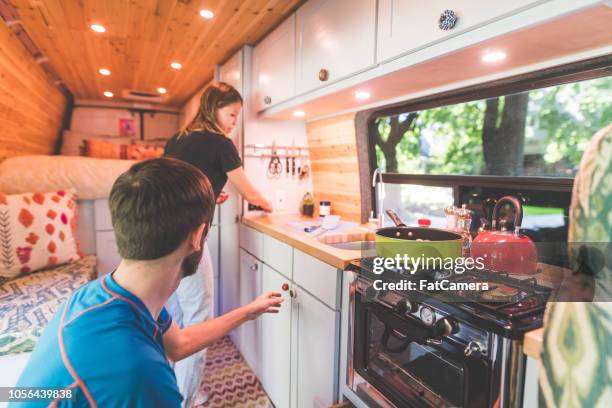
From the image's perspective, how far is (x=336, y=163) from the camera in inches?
96.9

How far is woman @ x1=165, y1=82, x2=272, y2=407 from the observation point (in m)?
1.78

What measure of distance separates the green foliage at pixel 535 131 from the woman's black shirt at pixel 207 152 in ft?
3.11

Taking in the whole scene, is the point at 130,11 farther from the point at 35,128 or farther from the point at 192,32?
the point at 35,128

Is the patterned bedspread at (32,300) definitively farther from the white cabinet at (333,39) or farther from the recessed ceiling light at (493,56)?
the recessed ceiling light at (493,56)

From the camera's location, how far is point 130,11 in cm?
201

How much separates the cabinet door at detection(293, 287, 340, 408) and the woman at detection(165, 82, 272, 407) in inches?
19.8

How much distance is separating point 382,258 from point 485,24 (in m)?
0.73

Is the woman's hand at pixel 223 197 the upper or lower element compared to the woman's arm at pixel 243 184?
lower

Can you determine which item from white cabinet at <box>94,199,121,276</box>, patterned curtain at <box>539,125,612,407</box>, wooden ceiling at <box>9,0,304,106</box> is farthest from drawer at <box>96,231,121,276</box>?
patterned curtain at <box>539,125,612,407</box>

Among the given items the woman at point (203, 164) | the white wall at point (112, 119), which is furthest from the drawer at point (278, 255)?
the white wall at point (112, 119)

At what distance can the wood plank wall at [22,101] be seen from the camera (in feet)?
7.46

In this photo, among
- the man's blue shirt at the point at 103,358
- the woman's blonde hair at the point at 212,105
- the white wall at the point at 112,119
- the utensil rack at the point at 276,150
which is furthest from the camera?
the white wall at the point at 112,119

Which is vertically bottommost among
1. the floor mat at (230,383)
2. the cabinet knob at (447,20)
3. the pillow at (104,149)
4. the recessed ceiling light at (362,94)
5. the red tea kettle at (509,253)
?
the floor mat at (230,383)

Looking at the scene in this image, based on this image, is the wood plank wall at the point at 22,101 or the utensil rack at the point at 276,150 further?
the utensil rack at the point at 276,150
